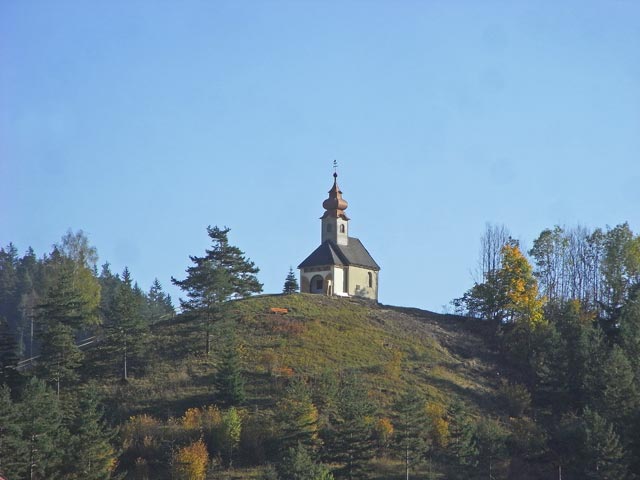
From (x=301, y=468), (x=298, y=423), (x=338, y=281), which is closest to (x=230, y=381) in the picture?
(x=298, y=423)

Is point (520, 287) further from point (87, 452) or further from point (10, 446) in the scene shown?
point (10, 446)

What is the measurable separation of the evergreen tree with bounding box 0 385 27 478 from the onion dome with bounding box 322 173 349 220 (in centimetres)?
4791

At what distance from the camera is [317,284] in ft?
295

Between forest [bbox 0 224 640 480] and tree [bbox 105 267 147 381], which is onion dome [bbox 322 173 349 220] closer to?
forest [bbox 0 224 640 480]

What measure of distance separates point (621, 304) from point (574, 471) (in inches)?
933

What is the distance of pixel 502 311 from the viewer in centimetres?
8481

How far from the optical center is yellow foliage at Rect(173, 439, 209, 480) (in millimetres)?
53062

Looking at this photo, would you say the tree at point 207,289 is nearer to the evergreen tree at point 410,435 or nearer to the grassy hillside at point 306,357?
the grassy hillside at point 306,357

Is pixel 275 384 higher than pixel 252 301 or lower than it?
lower

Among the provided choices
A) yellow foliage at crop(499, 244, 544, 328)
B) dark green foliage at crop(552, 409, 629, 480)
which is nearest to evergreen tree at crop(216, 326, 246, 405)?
dark green foliage at crop(552, 409, 629, 480)

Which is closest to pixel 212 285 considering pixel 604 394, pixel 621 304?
pixel 604 394

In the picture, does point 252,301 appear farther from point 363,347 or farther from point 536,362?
point 536,362

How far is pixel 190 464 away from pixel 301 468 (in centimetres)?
716

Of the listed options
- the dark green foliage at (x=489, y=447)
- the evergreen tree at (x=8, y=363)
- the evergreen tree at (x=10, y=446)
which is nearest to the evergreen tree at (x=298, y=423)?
the dark green foliage at (x=489, y=447)
